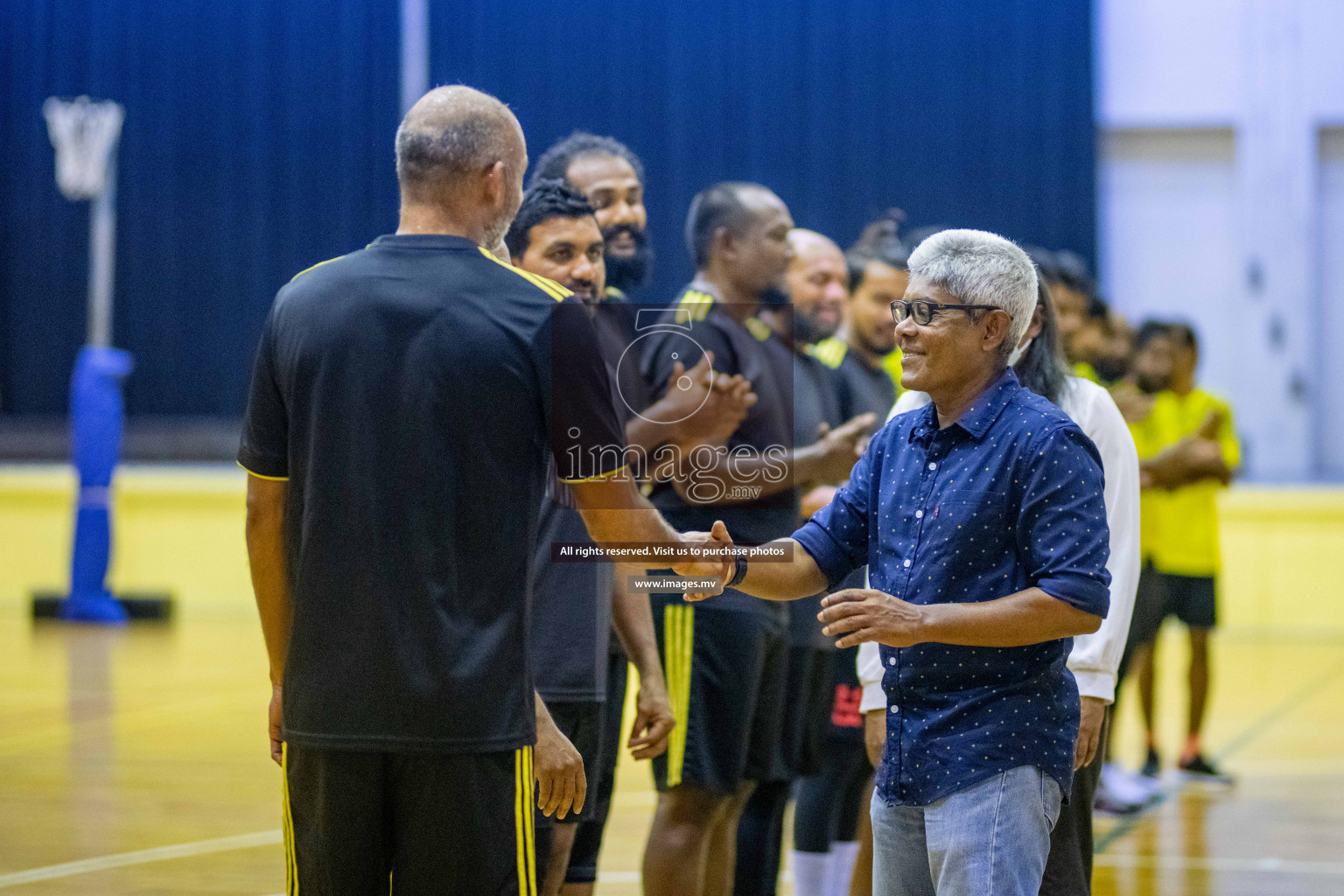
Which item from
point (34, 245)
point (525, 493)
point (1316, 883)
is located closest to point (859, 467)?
point (525, 493)

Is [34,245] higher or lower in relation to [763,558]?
higher

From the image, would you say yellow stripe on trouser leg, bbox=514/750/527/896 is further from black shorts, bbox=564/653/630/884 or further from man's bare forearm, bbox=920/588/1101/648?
black shorts, bbox=564/653/630/884

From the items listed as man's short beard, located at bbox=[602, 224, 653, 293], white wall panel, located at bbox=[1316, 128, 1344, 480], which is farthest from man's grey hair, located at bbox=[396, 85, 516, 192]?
white wall panel, located at bbox=[1316, 128, 1344, 480]

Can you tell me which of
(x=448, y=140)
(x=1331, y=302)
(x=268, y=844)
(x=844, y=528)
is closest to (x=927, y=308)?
(x=844, y=528)

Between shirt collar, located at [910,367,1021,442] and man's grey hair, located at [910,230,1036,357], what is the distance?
0.18 feet

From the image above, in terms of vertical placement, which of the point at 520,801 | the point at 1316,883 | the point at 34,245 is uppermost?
the point at 34,245

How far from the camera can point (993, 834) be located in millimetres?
1999

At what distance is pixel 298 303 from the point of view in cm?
197

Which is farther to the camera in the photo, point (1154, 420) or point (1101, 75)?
point (1101, 75)

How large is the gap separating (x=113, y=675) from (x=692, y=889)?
17.6ft

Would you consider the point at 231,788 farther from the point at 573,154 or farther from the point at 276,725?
the point at 276,725

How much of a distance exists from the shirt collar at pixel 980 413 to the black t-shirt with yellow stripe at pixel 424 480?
487mm

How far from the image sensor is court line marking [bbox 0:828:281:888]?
4.02 m

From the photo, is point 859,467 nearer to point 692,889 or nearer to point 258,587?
point 258,587
